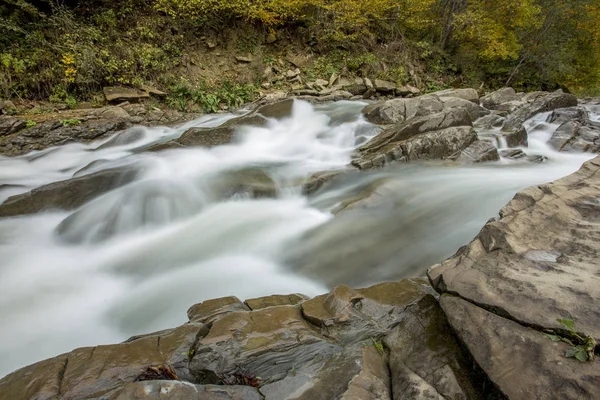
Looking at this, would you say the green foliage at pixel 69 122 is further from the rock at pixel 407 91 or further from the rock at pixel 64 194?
the rock at pixel 407 91

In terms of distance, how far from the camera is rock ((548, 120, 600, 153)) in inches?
297

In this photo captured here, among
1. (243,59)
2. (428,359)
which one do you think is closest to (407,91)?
(243,59)

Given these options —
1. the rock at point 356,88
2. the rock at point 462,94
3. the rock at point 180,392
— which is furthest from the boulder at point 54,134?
the rock at point 462,94

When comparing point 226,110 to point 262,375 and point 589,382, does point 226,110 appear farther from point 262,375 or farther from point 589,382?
point 589,382

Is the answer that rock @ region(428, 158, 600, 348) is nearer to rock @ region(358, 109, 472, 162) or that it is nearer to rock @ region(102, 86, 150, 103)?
rock @ region(358, 109, 472, 162)

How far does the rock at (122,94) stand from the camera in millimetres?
10000

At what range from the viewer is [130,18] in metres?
12.3

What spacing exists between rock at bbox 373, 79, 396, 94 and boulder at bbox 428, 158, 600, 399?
38.1 ft

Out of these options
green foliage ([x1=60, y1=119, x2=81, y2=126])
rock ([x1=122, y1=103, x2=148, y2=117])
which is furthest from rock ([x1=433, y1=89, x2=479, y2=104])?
green foliage ([x1=60, y1=119, x2=81, y2=126])

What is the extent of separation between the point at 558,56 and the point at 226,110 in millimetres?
15804

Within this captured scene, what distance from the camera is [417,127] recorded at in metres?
7.29

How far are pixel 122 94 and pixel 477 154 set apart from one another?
10135 millimetres

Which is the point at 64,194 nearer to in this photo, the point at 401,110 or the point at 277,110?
the point at 277,110

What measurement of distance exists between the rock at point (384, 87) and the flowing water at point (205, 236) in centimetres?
726
